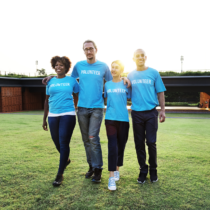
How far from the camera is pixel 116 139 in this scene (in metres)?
3.13

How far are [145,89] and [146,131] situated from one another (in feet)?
2.15

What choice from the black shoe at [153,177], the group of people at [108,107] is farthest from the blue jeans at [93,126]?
the black shoe at [153,177]

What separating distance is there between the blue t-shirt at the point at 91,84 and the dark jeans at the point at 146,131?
64 centimetres

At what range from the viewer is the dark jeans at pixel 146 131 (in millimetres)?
3174

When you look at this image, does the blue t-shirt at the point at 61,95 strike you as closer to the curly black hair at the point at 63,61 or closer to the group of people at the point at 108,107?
the group of people at the point at 108,107

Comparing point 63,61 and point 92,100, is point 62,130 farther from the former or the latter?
point 63,61

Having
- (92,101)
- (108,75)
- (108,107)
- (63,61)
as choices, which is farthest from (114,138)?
(63,61)

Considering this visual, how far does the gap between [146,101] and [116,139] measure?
0.75m

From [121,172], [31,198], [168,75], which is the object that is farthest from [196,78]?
[31,198]

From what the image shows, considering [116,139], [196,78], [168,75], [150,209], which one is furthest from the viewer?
[168,75]

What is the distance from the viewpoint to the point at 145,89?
318cm

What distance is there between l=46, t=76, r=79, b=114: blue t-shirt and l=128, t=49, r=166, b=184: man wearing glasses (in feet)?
3.25

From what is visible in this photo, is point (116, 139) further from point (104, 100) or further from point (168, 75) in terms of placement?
point (168, 75)

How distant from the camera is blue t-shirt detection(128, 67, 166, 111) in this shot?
3170 millimetres
